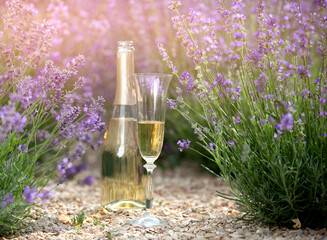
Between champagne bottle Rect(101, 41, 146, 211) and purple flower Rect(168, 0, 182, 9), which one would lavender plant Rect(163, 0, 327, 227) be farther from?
champagne bottle Rect(101, 41, 146, 211)

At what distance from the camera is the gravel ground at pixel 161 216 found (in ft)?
6.96

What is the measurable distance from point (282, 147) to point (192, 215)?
3.04ft

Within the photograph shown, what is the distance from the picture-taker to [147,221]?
2367mm

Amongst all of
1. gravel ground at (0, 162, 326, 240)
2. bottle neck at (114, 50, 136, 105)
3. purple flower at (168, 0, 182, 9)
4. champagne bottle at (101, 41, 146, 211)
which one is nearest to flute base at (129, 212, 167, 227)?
gravel ground at (0, 162, 326, 240)

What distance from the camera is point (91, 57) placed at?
4.42 metres

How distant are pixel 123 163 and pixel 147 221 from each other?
46cm

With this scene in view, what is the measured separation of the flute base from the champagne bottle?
0.95ft

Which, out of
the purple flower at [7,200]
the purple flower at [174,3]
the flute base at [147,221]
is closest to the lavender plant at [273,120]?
the purple flower at [174,3]

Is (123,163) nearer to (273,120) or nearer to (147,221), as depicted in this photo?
(147,221)

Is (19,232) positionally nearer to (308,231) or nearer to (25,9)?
(25,9)

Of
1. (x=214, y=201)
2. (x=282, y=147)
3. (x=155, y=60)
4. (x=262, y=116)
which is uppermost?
(x=155, y=60)

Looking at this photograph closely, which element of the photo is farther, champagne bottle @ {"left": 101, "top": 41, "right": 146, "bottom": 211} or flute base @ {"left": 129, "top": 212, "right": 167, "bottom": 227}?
champagne bottle @ {"left": 101, "top": 41, "right": 146, "bottom": 211}

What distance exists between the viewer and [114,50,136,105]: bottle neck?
2.55 metres

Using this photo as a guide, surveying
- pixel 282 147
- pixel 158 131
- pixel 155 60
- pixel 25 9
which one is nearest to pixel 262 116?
pixel 282 147
